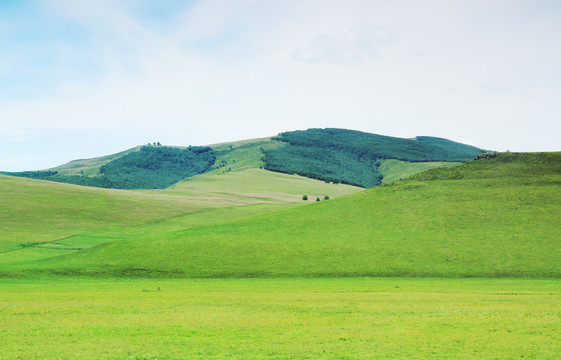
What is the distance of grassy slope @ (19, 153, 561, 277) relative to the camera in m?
56.9

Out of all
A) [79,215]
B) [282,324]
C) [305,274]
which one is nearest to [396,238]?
[305,274]

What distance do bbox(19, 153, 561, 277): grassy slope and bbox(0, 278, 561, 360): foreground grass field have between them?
1629 cm

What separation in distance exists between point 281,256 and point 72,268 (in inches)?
960

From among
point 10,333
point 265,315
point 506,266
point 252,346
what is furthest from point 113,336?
point 506,266

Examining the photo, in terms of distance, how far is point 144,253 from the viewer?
209ft

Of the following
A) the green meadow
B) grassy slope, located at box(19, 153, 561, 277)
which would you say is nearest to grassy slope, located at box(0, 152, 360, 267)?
the green meadow

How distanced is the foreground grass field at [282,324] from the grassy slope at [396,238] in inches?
641

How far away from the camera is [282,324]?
2570 centimetres

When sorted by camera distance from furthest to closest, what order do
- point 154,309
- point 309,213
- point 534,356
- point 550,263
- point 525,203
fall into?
point 309,213, point 525,203, point 550,263, point 154,309, point 534,356

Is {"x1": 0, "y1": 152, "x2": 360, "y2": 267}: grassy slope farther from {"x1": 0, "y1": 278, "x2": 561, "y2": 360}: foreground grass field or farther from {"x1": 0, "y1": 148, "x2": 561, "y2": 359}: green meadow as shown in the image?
{"x1": 0, "y1": 278, "x2": 561, "y2": 360}: foreground grass field

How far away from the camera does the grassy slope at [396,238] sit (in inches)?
2242

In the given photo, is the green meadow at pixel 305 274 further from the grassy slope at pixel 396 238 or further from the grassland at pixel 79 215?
the grassland at pixel 79 215

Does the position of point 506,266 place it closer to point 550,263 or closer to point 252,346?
point 550,263

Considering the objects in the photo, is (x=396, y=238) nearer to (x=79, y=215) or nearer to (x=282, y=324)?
(x=282, y=324)
